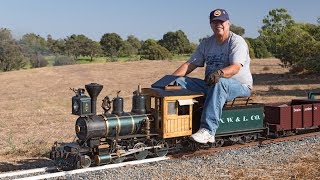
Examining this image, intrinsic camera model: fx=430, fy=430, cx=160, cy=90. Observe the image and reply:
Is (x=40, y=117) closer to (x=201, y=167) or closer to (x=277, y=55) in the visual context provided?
(x=201, y=167)

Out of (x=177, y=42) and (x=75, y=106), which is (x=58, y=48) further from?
(x=75, y=106)

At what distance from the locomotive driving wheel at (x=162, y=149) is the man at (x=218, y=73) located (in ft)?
2.08

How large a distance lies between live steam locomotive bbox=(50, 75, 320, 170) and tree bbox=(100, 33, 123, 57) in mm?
99954

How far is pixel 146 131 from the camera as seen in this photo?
8758 mm

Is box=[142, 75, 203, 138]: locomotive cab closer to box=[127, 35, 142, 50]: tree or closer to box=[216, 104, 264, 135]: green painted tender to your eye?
box=[216, 104, 264, 135]: green painted tender

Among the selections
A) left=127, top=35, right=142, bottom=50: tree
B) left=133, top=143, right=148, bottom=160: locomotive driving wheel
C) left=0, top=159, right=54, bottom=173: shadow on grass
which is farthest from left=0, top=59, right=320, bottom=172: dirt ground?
left=127, top=35, right=142, bottom=50: tree

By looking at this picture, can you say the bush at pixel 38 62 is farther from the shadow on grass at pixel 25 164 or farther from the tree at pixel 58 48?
the shadow on grass at pixel 25 164

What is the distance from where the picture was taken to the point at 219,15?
29.3ft

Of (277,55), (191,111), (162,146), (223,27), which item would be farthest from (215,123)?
(277,55)

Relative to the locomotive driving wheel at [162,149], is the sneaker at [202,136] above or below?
above

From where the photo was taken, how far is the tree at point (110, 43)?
10944cm

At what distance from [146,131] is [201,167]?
132cm

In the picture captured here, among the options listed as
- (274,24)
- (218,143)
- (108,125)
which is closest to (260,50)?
(274,24)

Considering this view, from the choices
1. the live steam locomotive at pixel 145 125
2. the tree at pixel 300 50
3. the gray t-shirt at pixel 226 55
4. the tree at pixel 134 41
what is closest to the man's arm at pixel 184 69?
the gray t-shirt at pixel 226 55
